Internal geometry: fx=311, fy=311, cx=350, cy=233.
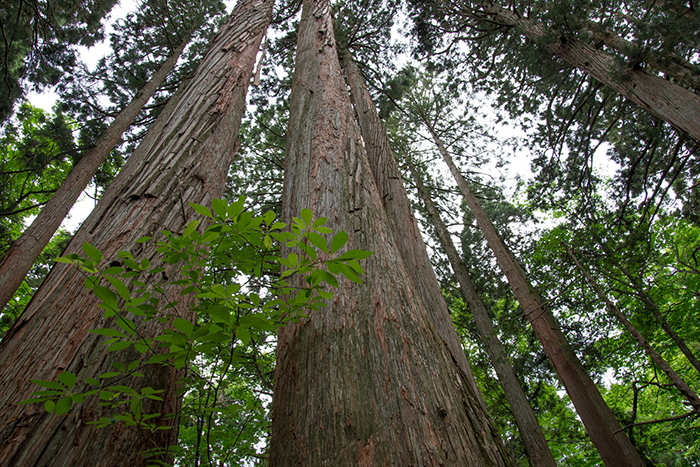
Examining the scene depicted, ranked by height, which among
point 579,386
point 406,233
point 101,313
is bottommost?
point 101,313

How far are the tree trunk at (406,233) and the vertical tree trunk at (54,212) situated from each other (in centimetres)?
433

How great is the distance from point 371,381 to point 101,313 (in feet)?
3.70

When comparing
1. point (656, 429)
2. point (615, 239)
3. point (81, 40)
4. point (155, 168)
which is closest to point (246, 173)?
point (81, 40)

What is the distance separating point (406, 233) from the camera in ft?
10.7

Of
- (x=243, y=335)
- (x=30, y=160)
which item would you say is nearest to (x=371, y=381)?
(x=243, y=335)

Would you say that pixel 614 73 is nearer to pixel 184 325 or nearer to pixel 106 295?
pixel 184 325

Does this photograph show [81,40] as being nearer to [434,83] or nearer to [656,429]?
[434,83]

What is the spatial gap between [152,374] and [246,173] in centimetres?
819

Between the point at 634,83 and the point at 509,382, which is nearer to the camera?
the point at 634,83

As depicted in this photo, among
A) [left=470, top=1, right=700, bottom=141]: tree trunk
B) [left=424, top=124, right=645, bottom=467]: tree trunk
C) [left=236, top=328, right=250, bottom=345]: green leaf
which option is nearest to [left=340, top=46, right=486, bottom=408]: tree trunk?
[left=236, top=328, right=250, bottom=345]: green leaf

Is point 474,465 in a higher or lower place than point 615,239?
lower

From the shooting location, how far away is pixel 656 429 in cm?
942

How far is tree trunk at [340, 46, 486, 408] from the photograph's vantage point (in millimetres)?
2678

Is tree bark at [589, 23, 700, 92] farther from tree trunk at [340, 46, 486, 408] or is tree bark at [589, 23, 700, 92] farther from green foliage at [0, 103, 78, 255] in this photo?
green foliage at [0, 103, 78, 255]
